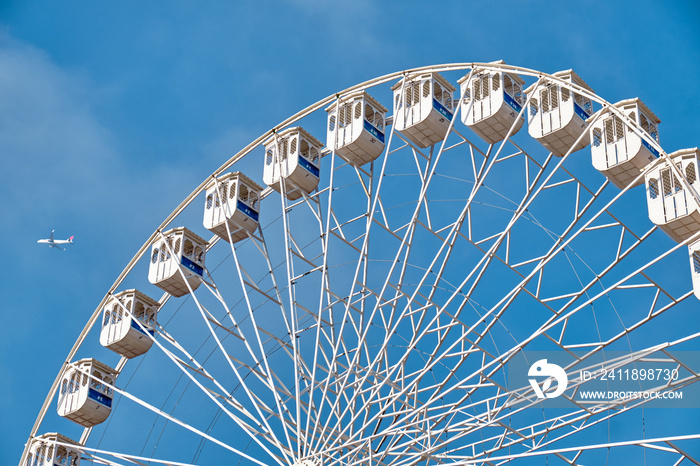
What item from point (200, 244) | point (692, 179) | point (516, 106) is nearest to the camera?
point (692, 179)

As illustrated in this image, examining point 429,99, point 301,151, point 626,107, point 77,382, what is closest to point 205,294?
point 77,382

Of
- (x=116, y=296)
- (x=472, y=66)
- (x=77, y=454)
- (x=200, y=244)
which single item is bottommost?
(x=77, y=454)

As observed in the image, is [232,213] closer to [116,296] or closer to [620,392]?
[116,296]

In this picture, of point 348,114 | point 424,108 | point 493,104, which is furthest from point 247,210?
point 493,104

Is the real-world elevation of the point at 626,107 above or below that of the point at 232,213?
→ above

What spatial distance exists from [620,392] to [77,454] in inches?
756

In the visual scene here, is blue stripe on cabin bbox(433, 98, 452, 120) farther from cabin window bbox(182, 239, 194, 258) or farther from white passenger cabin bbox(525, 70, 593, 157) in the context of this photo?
cabin window bbox(182, 239, 194, 258)

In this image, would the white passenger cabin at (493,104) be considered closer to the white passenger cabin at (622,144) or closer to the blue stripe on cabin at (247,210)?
the white passenger cabin at (622,144)

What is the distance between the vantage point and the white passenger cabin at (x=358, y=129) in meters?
29.7

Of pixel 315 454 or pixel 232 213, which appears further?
pixel 232 213

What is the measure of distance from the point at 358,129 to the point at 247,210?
5.58 m

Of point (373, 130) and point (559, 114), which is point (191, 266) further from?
point (559, 114)

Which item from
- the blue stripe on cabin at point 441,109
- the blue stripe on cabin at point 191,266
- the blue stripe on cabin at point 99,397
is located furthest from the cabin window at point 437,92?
the blue stripe on cabin at point 99,397

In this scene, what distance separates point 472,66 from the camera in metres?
27.2
